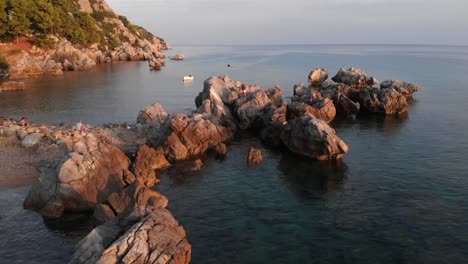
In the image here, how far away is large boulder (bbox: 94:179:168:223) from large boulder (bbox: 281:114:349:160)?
2509cm

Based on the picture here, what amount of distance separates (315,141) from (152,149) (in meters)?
21.6

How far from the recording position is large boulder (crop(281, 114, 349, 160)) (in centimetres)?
5119

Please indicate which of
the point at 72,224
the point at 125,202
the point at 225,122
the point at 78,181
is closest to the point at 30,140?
the point at 78,181

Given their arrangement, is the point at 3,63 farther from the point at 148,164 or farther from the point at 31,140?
Result: the point at 148,164

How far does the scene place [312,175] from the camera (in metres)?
47.2

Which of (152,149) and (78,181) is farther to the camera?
(152,149)

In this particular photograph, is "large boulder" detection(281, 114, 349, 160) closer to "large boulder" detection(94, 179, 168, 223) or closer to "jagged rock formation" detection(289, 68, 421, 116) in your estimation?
"jagged rock formation" detection(289, 68, 421, 116)

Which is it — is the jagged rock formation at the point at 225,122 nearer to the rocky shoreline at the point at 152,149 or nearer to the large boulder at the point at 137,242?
the rocky shoreline at the point at 152,149

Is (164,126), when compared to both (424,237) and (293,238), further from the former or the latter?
(424,237)

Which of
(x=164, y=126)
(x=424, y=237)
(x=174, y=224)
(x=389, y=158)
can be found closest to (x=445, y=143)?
(x=389, y=158)

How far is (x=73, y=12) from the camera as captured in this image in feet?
610

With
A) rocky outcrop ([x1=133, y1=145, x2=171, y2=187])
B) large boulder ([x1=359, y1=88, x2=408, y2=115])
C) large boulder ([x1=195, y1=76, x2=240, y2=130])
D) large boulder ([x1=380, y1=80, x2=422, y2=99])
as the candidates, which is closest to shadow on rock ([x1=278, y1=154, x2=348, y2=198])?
rocky outcrop ([x1=133, y1=145, x2=171, y2=187])

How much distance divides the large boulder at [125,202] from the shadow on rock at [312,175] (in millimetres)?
16218

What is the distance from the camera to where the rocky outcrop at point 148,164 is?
44.3m
